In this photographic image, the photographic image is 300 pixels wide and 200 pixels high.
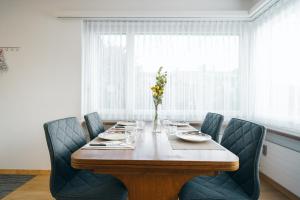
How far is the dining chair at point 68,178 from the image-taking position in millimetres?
1404

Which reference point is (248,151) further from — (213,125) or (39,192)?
(39,192)

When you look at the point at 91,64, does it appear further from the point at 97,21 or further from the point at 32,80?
the point at 32,80

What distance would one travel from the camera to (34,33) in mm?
3125

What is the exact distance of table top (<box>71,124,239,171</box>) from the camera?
1.17m

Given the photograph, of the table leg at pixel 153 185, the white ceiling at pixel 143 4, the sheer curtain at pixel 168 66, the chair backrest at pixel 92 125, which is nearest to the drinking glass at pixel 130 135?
the table leg at pixel 153 185

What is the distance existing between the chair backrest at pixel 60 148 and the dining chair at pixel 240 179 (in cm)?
82

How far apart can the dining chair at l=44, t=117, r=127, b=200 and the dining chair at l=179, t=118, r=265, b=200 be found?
0.50 m

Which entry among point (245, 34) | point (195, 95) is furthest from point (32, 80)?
point (245, 34)

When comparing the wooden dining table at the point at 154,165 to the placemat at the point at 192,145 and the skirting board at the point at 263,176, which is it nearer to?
the placemat at the point at 192,145

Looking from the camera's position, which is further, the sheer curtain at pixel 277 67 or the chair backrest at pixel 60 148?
the sheer curtain at pixel 277 67

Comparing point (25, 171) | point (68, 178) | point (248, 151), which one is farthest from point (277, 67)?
point (25, 171)

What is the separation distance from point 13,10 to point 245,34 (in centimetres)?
332

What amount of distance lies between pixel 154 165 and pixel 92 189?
550 mm

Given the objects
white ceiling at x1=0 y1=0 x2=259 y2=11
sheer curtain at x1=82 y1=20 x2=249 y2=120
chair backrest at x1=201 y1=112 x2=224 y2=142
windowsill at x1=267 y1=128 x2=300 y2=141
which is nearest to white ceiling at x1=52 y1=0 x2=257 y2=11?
white ceiling at x1=0 y1=0 x2=259 y2=11
